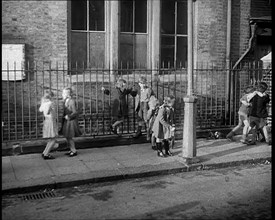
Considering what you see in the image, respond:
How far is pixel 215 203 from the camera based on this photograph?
564 cm

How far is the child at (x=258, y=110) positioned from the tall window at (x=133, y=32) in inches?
133

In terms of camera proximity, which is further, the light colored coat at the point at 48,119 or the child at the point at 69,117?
the child at the point at 69,117

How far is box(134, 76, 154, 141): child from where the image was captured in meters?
9.63

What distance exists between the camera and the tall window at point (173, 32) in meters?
11.1

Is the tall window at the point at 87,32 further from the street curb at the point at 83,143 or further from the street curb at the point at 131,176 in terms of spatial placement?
the street curb at the point at 131,176

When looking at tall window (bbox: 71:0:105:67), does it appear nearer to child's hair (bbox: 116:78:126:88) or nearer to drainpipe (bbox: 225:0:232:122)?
child's hair (bbox: 116:78:126:88)

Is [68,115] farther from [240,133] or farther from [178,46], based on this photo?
[240,133]

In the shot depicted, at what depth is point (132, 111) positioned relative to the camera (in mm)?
10547

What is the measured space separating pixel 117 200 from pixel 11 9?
563 centimetres

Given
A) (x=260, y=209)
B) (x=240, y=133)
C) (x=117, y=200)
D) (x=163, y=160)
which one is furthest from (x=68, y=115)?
(x=240, y=133)

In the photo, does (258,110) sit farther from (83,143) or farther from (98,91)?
(83,143)

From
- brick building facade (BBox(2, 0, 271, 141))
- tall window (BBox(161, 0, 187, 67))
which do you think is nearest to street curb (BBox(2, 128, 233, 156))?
brick building facade (BBox(2, 0, 271, 141))

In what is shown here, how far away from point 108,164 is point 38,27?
3943mm

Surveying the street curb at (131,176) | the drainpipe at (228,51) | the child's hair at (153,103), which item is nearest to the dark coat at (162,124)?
the child's hair at (153,103)
